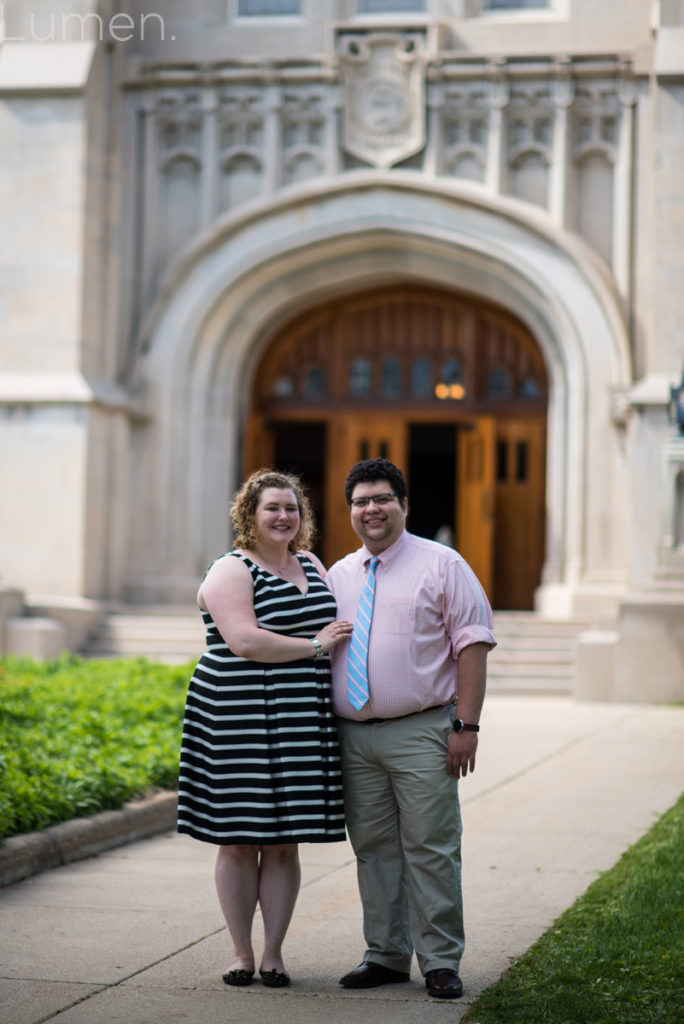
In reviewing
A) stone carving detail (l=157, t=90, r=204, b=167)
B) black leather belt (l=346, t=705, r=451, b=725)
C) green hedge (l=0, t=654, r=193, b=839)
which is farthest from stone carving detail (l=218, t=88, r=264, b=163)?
black leather belt (l=346, t=705, r=451, b=725)

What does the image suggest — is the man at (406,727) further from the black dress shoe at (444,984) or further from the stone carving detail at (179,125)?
the stone carving detail at (179,125)

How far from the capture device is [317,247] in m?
18.0

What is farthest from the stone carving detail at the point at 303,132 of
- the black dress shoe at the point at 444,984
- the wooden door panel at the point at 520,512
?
the black dress shoe at the point at 444,984

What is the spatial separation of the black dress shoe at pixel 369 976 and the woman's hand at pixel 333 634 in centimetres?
106

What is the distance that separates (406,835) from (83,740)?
4448 millimetres

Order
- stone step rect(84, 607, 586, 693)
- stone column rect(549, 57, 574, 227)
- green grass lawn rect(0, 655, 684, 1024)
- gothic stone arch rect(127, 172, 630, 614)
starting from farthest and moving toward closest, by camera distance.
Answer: stone column rect(549, 57, 574, 227), gothic stone arch rect(127, 172, 630, 614), stone step rect(84, 607, 586, 693), green grass lawn rect(0, 655, 684, 1024)

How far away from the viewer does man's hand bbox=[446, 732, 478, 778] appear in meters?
4.55

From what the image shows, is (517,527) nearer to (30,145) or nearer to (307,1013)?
(30,145)

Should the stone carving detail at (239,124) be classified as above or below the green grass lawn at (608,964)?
above

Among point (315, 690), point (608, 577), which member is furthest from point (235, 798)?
point (608, 577)

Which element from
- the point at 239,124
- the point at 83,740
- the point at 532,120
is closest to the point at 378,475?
the point at 83,740

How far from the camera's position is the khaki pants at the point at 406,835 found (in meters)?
4.54

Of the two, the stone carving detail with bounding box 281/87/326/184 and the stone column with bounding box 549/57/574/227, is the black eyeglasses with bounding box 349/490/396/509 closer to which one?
the stone column with bounding box 549/57/574/227

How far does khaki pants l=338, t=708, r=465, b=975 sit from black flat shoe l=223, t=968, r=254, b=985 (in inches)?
16.5
